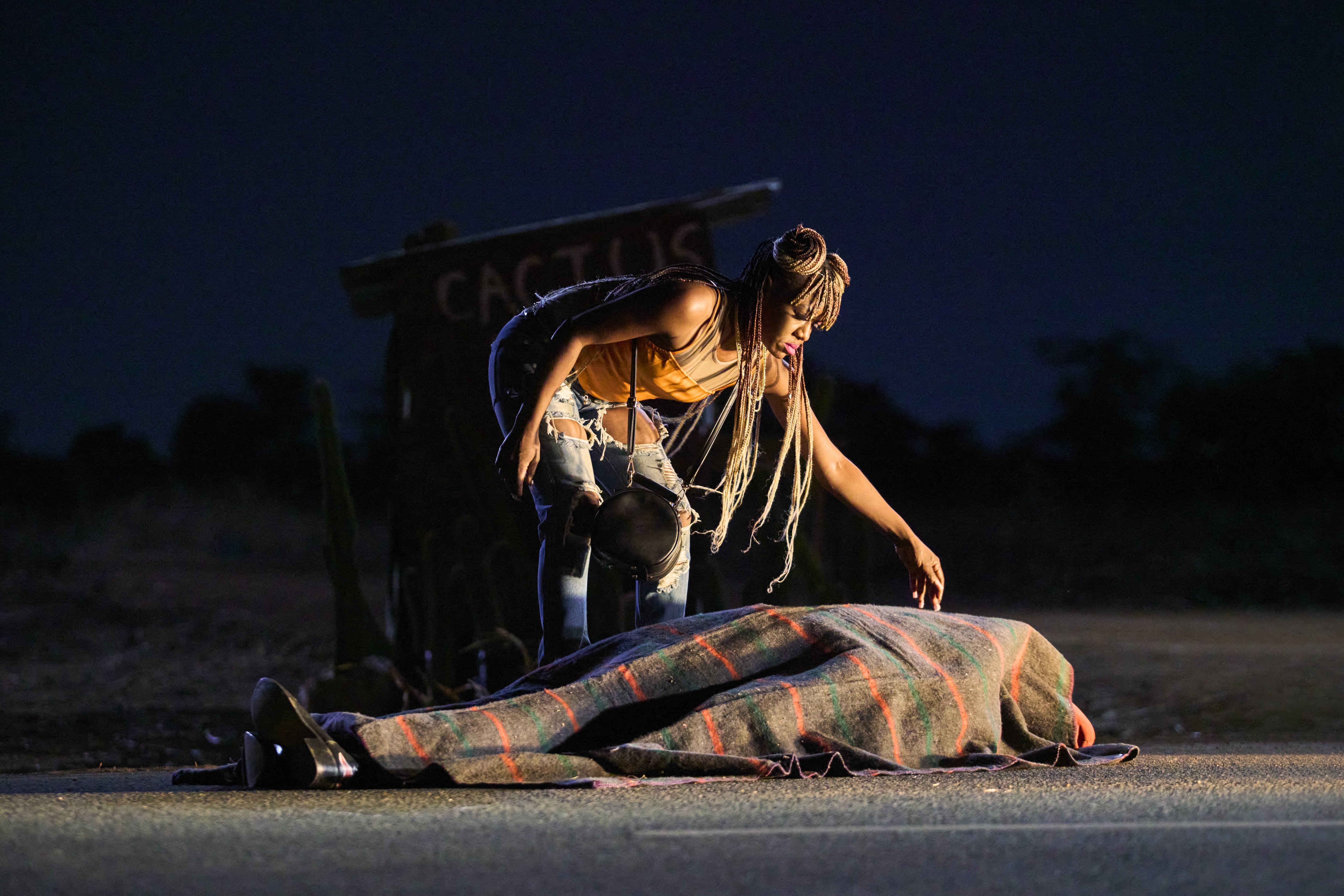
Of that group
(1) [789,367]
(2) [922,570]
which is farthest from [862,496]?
(1) [789,367]

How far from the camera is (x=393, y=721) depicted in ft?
7.22

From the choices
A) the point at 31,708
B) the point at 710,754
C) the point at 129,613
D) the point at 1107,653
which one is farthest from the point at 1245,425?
the point at 710,754

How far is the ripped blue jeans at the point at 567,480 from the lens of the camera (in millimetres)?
2979

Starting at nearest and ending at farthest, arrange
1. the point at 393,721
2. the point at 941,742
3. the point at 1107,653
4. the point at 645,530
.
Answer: the point at 393,721, the point at 941,742, the point at 645,530, the point at 1107,653

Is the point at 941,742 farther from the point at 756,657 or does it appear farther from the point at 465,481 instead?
the point at 465,481

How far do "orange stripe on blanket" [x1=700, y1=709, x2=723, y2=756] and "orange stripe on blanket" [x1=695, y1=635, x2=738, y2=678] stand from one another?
156mm

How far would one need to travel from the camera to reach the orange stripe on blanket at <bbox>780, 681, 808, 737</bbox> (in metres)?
2.36

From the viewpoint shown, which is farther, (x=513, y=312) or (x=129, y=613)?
(x=129, y=613)

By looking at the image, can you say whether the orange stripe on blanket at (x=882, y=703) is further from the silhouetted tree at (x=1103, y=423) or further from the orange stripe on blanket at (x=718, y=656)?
the silhouetted tree at (x=1103, y=423)

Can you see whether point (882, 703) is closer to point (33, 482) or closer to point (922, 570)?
point (922, 570)

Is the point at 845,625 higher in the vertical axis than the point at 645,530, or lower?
lower

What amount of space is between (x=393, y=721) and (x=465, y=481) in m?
3.44

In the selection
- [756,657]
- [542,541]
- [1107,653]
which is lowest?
[1107,653]

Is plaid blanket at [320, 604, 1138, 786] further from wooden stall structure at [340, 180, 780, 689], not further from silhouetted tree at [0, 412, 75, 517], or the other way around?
silhouetted tree at [0, 412, 75, 517]
